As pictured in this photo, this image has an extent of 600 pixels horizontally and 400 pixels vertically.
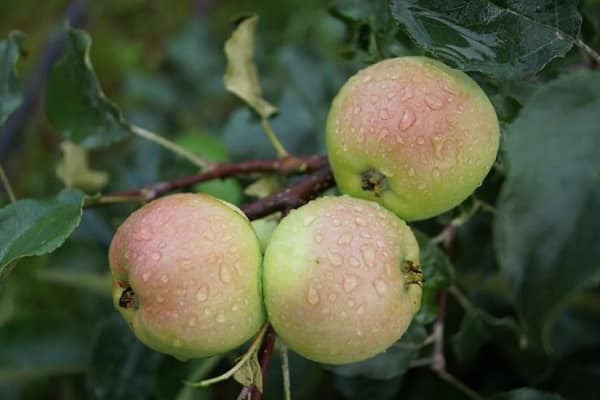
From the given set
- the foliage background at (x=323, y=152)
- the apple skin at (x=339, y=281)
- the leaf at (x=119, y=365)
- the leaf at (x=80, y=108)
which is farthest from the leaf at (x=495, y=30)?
the leaf at (x=119, y=365)

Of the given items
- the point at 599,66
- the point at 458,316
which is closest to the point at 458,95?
the point at 599,66

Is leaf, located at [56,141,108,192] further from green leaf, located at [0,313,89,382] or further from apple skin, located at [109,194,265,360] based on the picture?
apple skin, located at [109,194,265,360]

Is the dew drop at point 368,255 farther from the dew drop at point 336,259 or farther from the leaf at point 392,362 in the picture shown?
the leaf at point 392,362

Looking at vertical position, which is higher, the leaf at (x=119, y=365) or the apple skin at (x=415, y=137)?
the apple skin at (x=415, y=137)

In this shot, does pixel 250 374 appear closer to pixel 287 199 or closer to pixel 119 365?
pixel 287 199

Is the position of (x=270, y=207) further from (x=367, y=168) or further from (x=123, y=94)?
(x=123, y=94)
